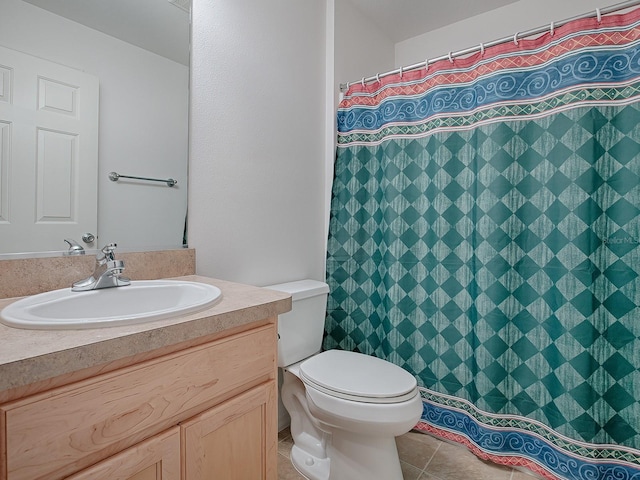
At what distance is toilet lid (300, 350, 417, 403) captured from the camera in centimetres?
123

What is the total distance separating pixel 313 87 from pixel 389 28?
0.87 m

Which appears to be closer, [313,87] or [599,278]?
[599,278]

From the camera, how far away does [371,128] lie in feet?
6.23

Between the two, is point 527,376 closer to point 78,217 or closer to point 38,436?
point 38,436

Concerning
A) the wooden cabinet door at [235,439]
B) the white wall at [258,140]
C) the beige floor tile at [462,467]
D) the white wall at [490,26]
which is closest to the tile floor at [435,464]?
the beige floor tile at [462,467]

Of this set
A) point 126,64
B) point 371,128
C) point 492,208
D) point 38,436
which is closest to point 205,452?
point 38,436

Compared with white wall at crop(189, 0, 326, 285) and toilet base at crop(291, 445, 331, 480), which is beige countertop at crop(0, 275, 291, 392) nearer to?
white wall at crop(189, 0, 326, 285)

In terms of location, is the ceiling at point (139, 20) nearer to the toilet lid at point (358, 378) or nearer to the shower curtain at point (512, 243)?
the shower curtain at point (512, 243)

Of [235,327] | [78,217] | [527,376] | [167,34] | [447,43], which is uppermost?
[447,43]

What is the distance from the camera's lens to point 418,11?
214 cm

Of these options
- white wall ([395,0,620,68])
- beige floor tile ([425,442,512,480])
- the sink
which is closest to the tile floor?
beige floor tile ([425,442,512,480])

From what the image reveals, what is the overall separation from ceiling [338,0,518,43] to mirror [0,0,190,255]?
1278mm

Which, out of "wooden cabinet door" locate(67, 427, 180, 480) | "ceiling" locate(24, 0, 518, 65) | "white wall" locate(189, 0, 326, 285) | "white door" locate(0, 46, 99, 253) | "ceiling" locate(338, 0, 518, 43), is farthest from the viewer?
"ceiling" locate(338, 0, 518, 43)

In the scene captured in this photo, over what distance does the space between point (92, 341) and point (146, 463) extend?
30 cm
